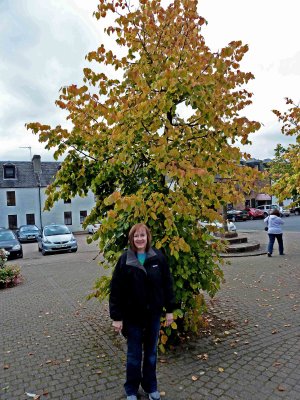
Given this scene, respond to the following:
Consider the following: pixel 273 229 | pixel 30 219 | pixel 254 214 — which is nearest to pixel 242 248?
pixel 273 229

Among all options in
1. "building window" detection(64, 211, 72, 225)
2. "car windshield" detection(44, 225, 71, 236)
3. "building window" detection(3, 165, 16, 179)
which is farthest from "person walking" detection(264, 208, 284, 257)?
"building window" detection(3, 165, 16, 179)

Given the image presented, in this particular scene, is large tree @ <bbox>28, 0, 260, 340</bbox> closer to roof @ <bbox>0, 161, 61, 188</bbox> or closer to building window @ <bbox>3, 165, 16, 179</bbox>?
roof @ <bbox>0, 161, 61, 188</bbox>

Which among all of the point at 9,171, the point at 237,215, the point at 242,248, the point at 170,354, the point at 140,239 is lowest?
the point at 170,354

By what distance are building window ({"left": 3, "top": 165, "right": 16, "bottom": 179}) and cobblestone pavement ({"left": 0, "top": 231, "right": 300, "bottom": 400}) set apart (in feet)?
121

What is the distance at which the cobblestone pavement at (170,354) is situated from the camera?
12.0 ft

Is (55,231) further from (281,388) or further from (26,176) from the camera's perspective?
(26,176)

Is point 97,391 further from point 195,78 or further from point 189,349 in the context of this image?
point 195,78

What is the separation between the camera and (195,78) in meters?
4.11

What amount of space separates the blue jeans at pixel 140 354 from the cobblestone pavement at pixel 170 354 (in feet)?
0.69

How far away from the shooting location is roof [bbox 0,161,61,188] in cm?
4138

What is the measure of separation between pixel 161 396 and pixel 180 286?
4.31 feet

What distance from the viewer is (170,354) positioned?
4.52m

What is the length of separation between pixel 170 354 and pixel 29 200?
40.4 metres

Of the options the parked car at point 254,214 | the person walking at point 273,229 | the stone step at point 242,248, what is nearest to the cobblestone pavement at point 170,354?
the person walking at point 273,229
